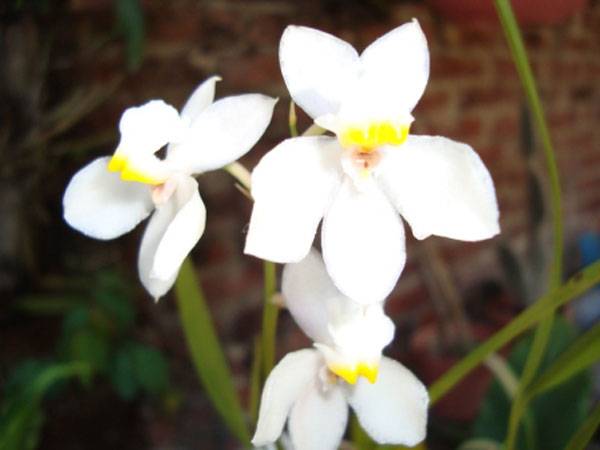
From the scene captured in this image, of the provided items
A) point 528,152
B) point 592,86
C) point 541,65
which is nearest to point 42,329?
point 528,152

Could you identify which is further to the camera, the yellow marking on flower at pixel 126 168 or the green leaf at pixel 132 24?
the green leaf at pixel 132 24

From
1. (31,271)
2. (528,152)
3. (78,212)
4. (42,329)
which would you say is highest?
(78,212)

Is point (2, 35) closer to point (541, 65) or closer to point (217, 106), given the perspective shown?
point (217, 106)

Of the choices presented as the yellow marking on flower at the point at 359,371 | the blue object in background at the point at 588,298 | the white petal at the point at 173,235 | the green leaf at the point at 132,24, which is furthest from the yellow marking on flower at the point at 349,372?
the blue object in background at the point at 588,298

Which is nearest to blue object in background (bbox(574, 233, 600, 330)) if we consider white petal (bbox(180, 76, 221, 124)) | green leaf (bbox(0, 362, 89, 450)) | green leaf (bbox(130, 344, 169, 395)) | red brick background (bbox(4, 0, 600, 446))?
red brick background (bbox(4, 0, 600, 446))

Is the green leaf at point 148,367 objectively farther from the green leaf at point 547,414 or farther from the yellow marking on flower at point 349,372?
the yellow marking on flower at point 349,372
